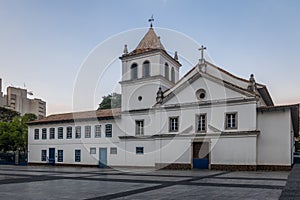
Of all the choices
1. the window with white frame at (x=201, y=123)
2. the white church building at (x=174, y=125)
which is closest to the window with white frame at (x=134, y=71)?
the white church building at (x=174, y=125)

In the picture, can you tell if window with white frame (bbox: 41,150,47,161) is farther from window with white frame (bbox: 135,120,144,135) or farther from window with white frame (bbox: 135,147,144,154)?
window with white frame (bbox: 135,120,144,135)

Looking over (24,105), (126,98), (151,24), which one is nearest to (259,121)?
(126,98)

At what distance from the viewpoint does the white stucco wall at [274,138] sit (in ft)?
78.8

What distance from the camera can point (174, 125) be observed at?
28047 mm

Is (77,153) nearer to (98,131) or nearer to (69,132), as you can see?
(69,132)

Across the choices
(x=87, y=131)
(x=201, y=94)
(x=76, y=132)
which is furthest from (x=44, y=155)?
(x=201, y=94)

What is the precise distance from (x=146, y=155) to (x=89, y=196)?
1778 centimetres

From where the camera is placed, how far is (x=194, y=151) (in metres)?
26.9

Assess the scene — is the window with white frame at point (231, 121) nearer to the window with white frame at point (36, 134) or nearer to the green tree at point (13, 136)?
the window with white frame at point (36, 134)

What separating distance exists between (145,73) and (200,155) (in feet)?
31.5

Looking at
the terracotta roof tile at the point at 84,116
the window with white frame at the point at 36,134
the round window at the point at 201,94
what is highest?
the round window at the point at 201,94

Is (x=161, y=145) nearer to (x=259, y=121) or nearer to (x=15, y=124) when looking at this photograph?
(x=259, y=121)

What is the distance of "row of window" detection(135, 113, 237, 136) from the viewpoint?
84.2 feet

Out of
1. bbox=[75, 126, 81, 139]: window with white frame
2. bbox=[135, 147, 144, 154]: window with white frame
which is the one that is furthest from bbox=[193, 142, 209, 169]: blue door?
bbox=[75, 126, 81, 139]: window with white frame
